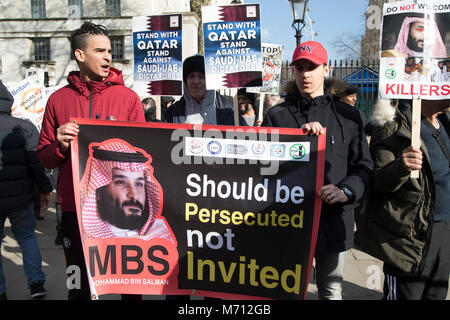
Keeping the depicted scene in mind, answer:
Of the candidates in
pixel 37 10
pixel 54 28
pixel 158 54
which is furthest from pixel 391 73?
pixel 37 10

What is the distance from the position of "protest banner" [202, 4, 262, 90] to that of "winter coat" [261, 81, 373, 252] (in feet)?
3.86

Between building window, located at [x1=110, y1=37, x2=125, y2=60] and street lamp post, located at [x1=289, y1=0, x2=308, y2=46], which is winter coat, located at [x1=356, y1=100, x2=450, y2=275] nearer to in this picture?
street lamp post, located at [x1=289, y1=0, x2=308, y2=46]

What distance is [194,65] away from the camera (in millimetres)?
3785

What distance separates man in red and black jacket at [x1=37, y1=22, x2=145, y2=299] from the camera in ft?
8.94

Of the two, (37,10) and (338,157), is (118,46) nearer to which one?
(37,10)

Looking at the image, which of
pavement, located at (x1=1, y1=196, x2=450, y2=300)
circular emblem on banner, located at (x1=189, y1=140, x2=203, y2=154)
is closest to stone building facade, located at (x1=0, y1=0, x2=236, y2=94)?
pavement, located at (x1=1, y1=196, x2=450, y2=300)

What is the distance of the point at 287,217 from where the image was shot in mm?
2592

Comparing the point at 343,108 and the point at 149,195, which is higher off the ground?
the point at 343,108

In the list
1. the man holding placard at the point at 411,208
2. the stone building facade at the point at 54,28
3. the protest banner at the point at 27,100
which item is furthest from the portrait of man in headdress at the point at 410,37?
the stone building facade at the point at 54,28

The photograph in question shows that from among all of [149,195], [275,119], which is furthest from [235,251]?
[275,119]

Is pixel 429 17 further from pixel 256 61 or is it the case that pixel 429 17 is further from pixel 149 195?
pixel 149 195

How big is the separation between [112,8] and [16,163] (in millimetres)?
26526

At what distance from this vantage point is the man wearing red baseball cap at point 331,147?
8.29 feet
